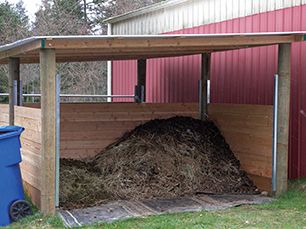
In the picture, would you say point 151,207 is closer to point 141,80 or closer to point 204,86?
point 204,86

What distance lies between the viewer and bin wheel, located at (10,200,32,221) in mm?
6188

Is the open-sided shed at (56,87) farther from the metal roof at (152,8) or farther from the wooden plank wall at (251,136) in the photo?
the metal roof at (152,8)

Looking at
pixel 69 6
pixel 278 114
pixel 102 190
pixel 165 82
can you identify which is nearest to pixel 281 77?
pixel 278 114

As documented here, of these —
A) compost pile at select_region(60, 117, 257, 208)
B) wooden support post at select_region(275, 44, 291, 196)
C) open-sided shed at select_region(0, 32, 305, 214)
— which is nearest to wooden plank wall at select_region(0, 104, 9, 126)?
open-sided shed at select_region(0, 32, 305, 214)

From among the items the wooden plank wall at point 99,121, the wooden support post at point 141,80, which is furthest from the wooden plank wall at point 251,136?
the wooden support post at point 141,80

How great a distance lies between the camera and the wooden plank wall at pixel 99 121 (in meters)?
9.06

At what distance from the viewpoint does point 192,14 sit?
11195mm

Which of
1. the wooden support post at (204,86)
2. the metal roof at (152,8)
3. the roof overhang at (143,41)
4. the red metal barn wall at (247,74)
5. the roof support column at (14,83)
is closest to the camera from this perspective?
the roof overhang at (143,41)

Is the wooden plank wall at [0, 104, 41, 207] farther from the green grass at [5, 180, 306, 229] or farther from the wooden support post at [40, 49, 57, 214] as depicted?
the green grass at [5, 180, 306, 229]

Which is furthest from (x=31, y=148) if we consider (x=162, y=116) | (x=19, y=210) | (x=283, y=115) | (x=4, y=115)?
(x=283, y=115)

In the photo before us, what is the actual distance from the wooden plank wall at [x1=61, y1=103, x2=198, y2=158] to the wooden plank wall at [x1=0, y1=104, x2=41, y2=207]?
1421mm

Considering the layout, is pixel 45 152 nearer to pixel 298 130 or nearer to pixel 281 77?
pixel 281 77

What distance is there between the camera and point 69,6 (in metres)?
30.1

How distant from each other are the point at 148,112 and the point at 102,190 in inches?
101
